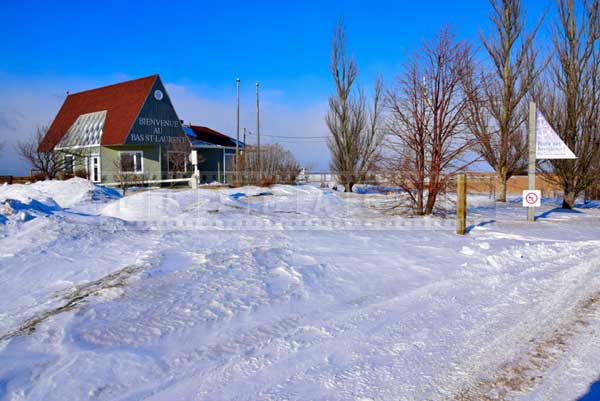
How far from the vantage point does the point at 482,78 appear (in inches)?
459

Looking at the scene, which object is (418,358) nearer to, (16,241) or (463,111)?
(16,241)

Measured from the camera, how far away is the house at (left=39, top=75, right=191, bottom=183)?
92.2 ft

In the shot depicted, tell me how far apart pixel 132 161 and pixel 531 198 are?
2522 cm

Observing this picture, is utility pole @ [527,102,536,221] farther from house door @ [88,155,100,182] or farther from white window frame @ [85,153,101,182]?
house door @ [88,155,100,182]

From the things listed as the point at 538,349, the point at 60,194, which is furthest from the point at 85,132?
the point at 538,349

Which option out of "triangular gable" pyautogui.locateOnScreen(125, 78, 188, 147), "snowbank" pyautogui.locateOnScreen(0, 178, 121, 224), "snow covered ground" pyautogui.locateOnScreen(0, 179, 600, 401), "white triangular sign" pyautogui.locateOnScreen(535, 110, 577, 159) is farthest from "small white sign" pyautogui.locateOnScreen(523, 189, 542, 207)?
"triangular gable" pyautogui.locateOnScreen(125, 78, 188, 147)

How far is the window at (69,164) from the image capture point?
27.9 meters

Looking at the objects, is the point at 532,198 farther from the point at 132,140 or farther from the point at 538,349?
the point at 132,140

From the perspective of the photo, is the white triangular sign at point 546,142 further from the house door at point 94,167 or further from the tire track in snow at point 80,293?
the house door at point 94,167

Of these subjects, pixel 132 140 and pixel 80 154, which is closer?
pixel 132 140

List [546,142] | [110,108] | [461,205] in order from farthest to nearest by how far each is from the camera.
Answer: [110,108] < [546,142] < [461,205]

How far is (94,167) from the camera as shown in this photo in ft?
96.0

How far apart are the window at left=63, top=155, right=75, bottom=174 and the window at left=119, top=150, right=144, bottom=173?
3.31 meters

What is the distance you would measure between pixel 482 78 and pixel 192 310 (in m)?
10.5
